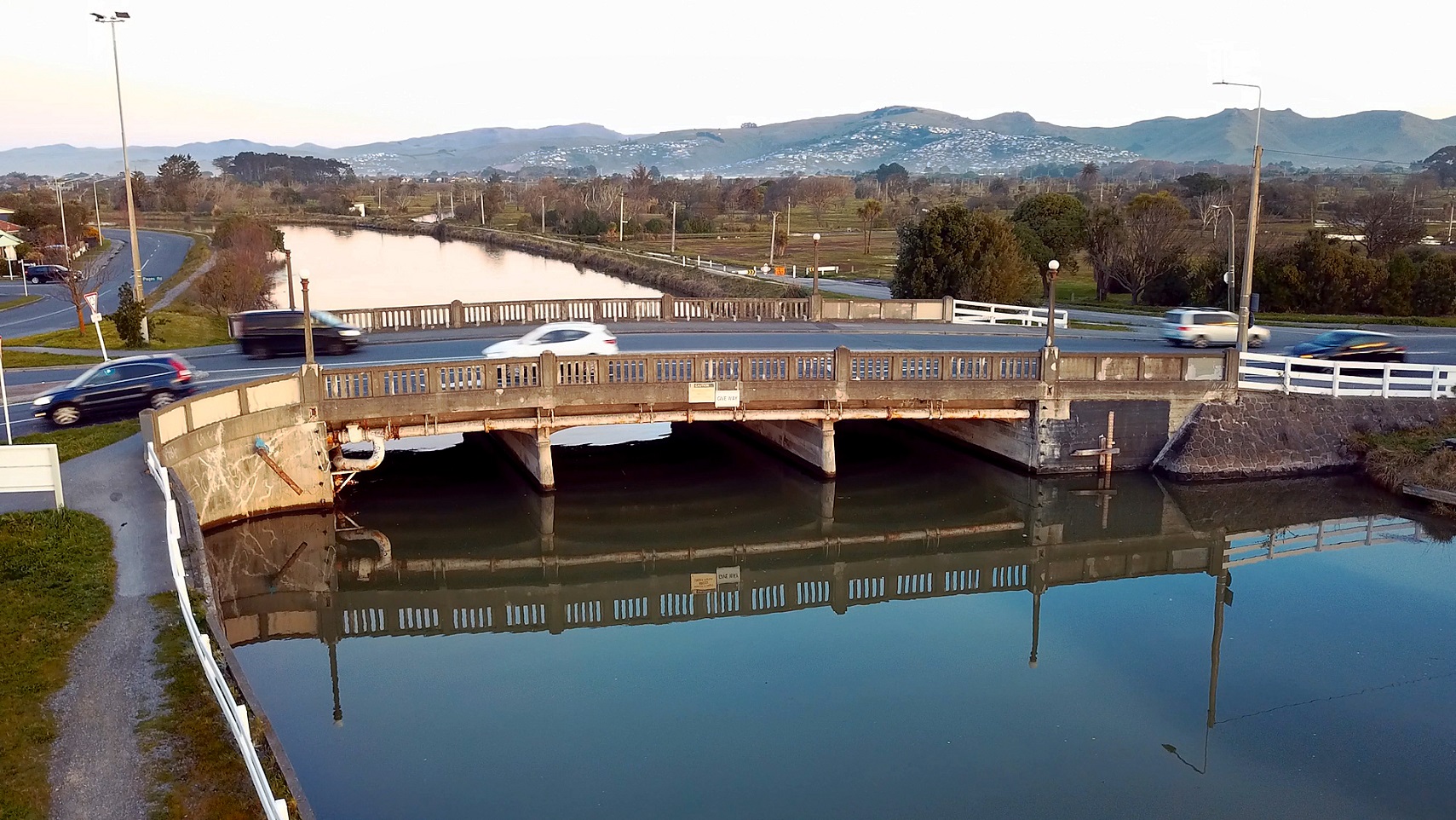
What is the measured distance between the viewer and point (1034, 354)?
29.8 meters

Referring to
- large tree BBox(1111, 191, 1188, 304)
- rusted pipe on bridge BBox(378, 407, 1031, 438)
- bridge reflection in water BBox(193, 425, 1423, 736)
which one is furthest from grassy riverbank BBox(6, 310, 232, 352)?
large tree BBox(1111, 191, 1188, 304)

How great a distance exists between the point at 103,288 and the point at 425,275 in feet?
104

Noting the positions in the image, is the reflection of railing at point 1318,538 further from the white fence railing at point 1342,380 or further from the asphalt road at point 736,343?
the asphalt road at point 736,343

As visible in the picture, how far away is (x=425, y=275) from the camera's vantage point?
92000 millimetres

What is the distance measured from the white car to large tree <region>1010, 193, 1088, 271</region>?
44931 millimetres

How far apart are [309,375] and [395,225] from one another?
13471cm

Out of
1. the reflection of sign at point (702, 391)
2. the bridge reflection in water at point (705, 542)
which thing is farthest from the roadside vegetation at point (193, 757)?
the reflection of sign at point (702, 391)

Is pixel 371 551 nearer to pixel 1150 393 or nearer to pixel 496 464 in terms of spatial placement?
pixel 496 464

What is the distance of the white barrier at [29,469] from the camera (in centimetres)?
1850

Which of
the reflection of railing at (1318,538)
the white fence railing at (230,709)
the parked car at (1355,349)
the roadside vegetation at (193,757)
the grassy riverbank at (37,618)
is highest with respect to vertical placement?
the parked car at (1355,349)

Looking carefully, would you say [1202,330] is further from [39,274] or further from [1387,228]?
[39,274]

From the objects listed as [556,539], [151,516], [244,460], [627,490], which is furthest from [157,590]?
[627,490]

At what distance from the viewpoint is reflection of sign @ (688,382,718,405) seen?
1104 inches

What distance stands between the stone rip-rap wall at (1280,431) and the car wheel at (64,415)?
2790cm
